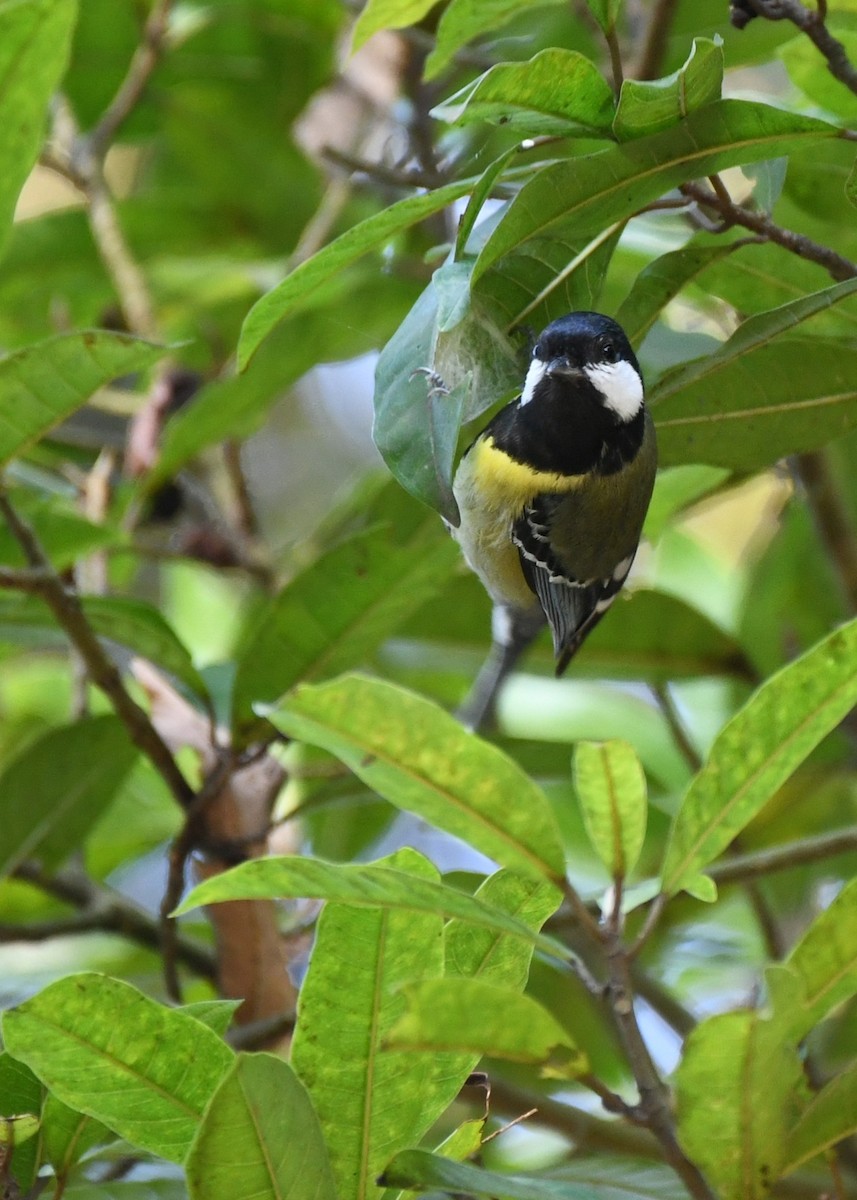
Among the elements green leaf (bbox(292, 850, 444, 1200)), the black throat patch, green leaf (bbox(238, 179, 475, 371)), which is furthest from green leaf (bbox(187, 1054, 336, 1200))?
the black throat patch

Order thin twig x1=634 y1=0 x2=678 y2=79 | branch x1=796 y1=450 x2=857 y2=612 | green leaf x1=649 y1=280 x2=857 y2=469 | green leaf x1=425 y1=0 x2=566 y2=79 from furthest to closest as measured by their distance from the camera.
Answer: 1. branch x1=796 y1=450 x2=857 y2=612
2. thin twig x1=634 y1=0 x2=678 y2=79
3. green leaf x1=649 y1=280 x2=857 y2=469
4. green leaf x1=425 y1=0 x2=566 y2=79

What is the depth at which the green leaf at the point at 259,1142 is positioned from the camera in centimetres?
88

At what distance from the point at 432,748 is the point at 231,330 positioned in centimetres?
189

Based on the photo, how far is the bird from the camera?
5.32 feet

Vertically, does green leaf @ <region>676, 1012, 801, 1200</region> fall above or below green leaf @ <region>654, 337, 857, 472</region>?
below

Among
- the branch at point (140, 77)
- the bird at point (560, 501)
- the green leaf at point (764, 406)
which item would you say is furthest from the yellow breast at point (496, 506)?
the branch at point (140, 77)

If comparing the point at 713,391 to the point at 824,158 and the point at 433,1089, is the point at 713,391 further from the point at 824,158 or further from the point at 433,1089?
the point at 433,1089

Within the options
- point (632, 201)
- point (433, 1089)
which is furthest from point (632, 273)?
point (433, 1089)

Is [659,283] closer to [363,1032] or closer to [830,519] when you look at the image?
[363,1032]

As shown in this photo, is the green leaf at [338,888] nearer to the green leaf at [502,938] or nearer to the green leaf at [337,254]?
the green leaf at [502,938]

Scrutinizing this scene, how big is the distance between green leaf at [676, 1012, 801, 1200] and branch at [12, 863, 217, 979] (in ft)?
2.80

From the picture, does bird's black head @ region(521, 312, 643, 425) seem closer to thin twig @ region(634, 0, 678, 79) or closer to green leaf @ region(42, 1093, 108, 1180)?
thin twig @ region(634, 0, 678, 79)

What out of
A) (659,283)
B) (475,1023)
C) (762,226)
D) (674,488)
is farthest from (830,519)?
(475,1023)

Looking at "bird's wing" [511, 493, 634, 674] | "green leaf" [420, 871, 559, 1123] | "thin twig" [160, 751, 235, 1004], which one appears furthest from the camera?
"bird's wing" [511, 493, 634, 674]
